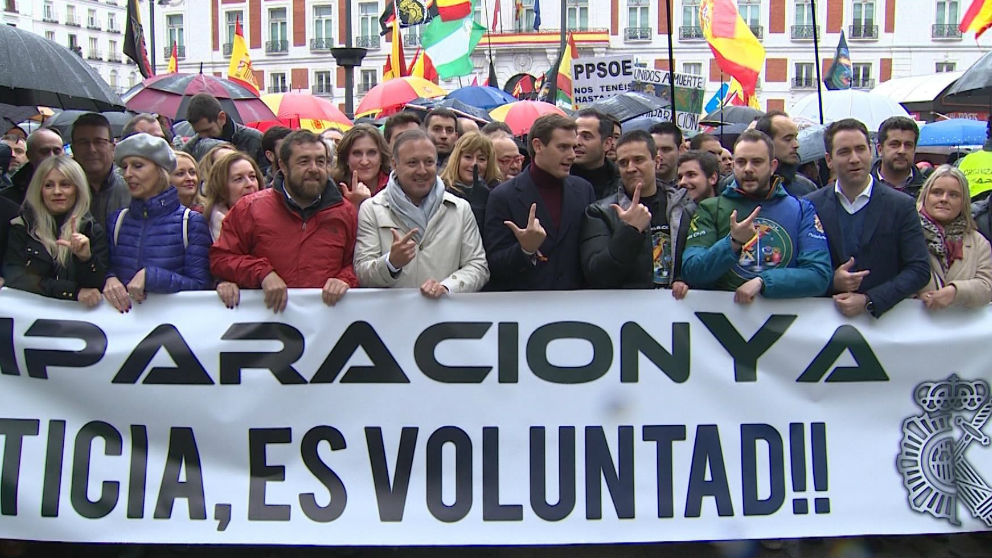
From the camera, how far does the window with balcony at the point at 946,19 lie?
5081 centimetres

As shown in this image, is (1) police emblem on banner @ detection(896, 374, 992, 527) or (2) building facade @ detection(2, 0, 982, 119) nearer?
(1) police emblem on banner @ detection(896, 374, 992, 527)

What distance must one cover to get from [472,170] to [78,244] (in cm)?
212

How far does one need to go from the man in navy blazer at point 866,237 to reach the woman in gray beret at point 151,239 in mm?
2939

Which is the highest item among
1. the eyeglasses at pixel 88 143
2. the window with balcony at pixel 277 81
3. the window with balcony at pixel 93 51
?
the window with balcony at pixel 93 51

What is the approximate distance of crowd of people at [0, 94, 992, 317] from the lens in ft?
14.5

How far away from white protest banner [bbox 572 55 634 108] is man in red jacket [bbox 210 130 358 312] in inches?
304

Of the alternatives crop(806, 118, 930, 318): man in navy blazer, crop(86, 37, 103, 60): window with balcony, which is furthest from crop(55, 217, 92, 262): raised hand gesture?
crop(86, 37, 103, 60): window with balcony

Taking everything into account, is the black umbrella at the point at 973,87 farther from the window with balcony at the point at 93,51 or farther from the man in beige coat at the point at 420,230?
the window with balcony at the point at 93,51

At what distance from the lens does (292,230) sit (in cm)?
445

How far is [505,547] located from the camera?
14.8ft

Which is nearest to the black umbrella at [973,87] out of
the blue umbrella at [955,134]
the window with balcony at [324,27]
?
the blue umbrella at [955,134]

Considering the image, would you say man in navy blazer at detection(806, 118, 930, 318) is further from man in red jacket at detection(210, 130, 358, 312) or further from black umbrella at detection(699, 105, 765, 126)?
black umbrella at detection(699, 105, 765, 126)

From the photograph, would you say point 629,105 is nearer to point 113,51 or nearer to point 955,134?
point 955,134

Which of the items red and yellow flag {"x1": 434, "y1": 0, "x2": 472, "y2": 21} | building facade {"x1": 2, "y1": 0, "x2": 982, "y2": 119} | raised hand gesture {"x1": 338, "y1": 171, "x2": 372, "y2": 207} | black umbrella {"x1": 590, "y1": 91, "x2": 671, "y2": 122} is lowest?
raised hand gesture {"x1": 338, "y1": 171, "x2": 372, "y2": 207}
